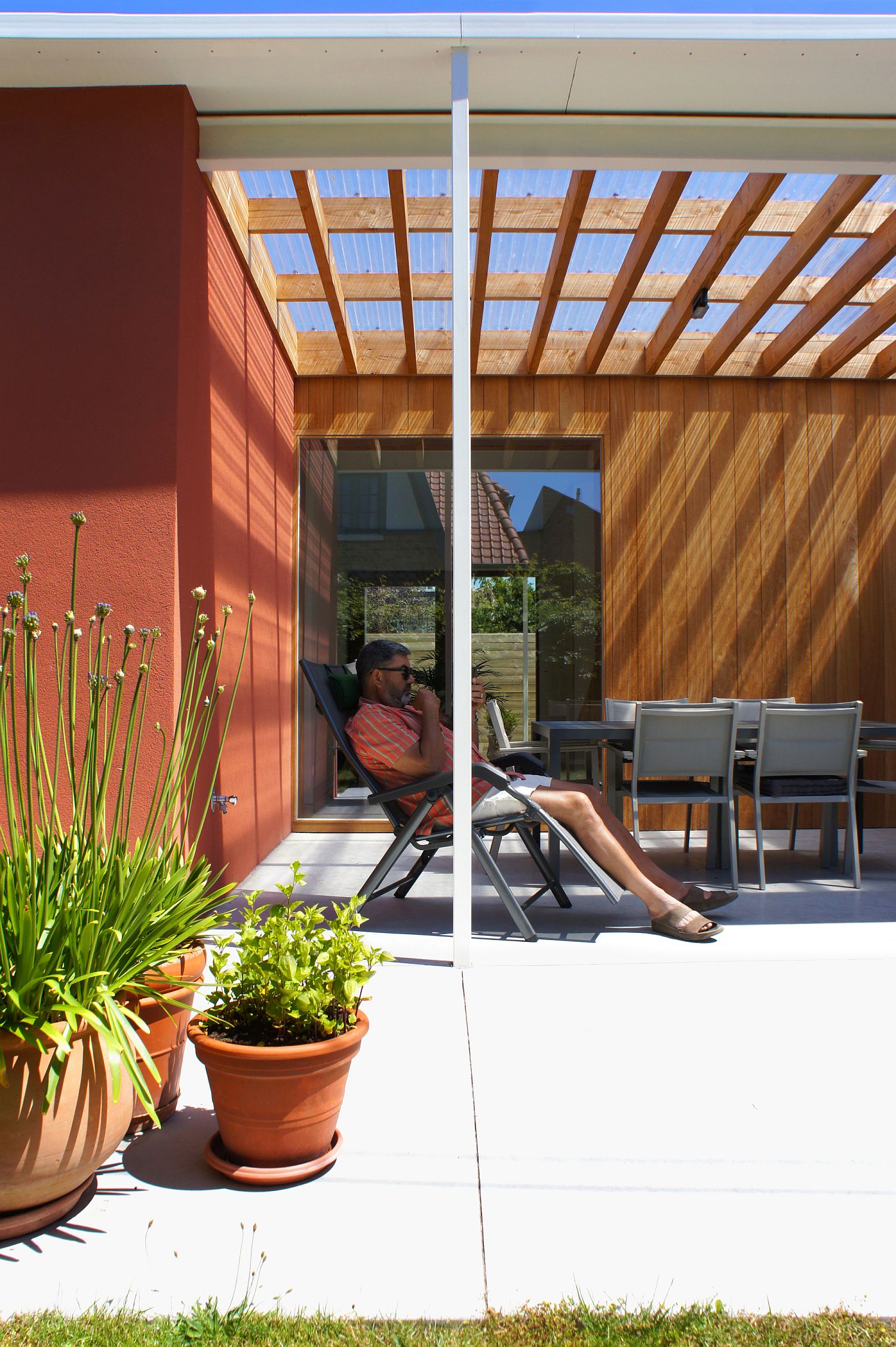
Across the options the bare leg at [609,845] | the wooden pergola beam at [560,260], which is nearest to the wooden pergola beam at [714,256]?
the wooden pergola beam at [560,260]

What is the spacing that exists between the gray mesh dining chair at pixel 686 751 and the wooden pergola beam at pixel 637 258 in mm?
2467

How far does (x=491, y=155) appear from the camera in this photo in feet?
12.2

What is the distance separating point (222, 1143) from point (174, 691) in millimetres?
1812

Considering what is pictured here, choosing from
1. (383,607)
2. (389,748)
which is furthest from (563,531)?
(389,748)

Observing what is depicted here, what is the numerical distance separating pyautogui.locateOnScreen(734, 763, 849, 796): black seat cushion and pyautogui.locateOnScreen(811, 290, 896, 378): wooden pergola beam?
299 centimetres

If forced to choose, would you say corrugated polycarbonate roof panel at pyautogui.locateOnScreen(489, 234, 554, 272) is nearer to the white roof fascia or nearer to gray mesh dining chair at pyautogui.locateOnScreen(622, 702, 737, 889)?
the white roof fascia

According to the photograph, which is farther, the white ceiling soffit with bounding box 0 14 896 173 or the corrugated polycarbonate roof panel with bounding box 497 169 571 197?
the corrugated polycarbonate roof panel with bounding box 497 169 571 197

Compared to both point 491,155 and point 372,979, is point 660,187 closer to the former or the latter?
point 491,155

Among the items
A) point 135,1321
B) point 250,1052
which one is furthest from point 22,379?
point 135,1321

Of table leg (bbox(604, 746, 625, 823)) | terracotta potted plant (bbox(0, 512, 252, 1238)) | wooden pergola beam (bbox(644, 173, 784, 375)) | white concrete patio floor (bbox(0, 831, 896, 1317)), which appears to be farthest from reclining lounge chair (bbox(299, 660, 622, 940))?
wooden pergola beam (bbox(644, 173, 784, 375))

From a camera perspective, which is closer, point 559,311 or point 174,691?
point 174,691

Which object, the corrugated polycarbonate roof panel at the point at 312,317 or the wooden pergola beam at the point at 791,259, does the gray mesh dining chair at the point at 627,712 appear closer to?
the wooden pergola beam at the point at 791,259

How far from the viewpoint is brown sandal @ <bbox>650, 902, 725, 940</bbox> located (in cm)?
328

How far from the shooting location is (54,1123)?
1.51 m
